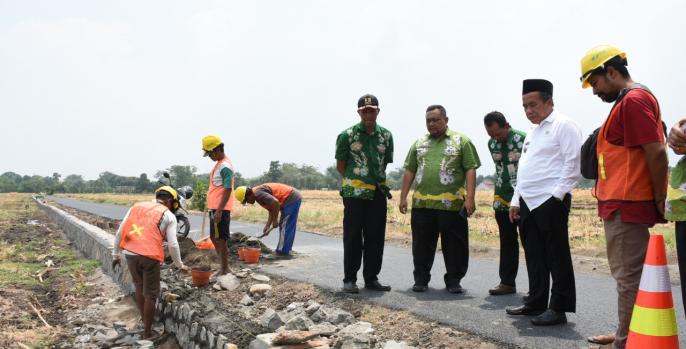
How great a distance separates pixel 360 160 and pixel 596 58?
3.07 metres

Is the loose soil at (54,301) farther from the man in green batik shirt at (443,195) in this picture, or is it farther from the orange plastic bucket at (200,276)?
the man in green batik shirt at (443,195)

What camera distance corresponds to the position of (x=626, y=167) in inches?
127

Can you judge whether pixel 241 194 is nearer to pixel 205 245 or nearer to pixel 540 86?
pixel 205 245

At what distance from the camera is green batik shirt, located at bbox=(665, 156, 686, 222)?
2926mm

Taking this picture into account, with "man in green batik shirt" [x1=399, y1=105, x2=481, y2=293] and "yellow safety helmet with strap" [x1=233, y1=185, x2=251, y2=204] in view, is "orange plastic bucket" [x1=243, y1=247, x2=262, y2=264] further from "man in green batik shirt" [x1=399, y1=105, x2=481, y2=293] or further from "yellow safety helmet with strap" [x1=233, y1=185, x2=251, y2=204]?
"man in green batik shirt" [x1=399, y1=105, x2=481, y2=293]

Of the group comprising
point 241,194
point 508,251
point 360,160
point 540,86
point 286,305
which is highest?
point 540,86

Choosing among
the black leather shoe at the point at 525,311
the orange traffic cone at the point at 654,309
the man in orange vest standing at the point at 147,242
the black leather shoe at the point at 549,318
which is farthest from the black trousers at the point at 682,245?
the man in orange vest standing at the point at 147,242

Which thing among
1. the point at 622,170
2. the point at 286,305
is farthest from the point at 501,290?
the point at 622,170

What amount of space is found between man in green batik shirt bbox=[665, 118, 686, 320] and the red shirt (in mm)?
104

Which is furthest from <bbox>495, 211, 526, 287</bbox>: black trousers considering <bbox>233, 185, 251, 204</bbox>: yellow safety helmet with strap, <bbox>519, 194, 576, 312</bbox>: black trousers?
<bbox>233, 185, 251, 204</bbox>: yellow safety helmet with strap

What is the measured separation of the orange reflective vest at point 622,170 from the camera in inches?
125

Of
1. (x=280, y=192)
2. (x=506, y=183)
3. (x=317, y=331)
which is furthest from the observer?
(x=280, y=192)

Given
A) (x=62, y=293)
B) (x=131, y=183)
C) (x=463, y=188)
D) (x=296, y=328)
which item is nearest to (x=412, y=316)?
(x=296, y=328)

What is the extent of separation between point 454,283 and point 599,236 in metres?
8.22
